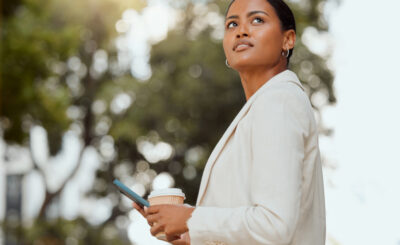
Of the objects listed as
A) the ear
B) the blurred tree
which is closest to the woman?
the ear

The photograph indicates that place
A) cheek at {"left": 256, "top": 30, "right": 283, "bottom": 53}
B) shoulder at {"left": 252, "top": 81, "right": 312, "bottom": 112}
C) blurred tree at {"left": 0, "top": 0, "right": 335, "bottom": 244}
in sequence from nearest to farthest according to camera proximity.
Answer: shoulder at {"left": 252, "top": 81, "right": 312, "bottom": 112}
cheek at {"left": 256, "top": 30, "right": 283, "bottom": 53}
blurred tree at {"left": 0, "top": 0, "right": 335, "bottom": 244}

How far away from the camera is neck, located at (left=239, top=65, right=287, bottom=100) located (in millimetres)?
2092

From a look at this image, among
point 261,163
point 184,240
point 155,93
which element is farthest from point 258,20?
point 155,93

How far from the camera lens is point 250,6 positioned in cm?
210

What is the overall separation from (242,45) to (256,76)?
116mm

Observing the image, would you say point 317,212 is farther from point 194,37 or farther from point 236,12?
point 194,37

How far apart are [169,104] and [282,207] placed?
57.7ft

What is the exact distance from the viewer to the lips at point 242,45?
6.77ft

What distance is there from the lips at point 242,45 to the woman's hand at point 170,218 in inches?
21.4

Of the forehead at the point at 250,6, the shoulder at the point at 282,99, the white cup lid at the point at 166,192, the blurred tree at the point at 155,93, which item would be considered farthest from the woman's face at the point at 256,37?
the blurred tree at the point at 155,93

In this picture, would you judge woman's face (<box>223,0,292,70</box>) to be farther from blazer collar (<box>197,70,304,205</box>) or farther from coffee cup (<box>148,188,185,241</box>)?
coffee cup (<box>148,188,185,241</box>)

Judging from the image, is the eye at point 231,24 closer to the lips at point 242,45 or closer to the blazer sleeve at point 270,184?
the lips at point 242,45

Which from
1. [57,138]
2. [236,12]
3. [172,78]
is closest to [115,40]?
[172,78]

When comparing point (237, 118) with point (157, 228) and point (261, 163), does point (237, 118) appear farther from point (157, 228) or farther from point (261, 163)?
point (157, 228)
